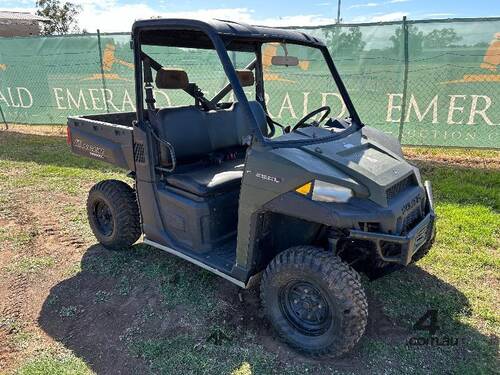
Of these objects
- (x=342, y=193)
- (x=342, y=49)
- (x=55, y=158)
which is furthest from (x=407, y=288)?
(x=55, y=158)

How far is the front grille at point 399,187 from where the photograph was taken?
252 cm

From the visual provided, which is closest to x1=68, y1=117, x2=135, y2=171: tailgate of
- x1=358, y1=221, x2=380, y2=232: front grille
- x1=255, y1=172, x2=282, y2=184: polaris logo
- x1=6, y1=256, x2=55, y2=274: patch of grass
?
x1=6, y1=256, x2=55, y2=274: patch of grass

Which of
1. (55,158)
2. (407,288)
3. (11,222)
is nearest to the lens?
(407,288)

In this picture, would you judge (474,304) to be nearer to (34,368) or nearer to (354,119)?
(354,119)

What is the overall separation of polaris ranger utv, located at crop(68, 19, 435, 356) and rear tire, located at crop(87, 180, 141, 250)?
1 cm

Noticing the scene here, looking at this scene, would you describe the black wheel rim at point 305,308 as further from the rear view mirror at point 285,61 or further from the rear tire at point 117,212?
the rear view mirror at point 285,61

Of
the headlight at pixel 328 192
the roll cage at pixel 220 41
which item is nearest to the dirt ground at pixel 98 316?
the headlight at pixel 328 192

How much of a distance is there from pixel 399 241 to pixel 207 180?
1.47 metres

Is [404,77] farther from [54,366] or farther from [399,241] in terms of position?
[54,366]

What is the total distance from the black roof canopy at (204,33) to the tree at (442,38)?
140 inches

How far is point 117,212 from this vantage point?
367 cm

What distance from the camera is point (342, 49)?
6.53 metres

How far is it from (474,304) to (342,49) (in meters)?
4.56

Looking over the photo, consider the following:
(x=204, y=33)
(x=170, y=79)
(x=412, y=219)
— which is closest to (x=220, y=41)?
(x=204, y=33)
